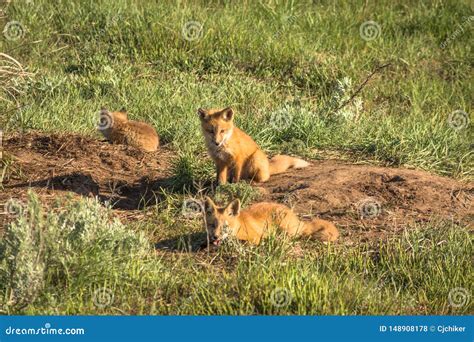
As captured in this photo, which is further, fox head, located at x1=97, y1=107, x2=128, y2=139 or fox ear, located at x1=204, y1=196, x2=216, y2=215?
fox head, located at x1=97, y1=107, x2=128, y2=139

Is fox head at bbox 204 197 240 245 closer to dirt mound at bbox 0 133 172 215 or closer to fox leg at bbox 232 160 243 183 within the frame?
dirt mound at bbox 0 133 172 215

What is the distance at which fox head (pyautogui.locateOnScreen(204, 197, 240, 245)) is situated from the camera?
7449 mm

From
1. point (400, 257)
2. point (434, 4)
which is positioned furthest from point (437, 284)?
point (434, 4)

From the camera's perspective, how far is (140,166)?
964 cm

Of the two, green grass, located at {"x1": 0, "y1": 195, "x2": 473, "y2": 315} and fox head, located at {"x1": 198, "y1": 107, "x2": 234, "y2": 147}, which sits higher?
fox head, located at {"x1": 198, "y1": 107, "x2": 234, "y2": 147}

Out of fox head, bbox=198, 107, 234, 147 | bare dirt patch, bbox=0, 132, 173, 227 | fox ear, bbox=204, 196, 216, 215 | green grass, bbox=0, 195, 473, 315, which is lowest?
bare dirt patch, bbox=0, 132, 173, 227

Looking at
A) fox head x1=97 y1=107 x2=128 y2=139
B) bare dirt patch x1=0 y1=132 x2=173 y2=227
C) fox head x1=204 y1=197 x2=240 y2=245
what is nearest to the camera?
fox head x1=204 y1=197 x2=240 y2=245

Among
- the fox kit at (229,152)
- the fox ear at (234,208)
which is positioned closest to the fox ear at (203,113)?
the fox kit at (229,152)

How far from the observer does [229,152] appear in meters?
9.23

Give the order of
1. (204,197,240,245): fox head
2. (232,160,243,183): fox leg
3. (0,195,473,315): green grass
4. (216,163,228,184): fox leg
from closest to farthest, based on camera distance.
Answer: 1. (0,195,473,315): green grass
2. (204,197,240,245): fox head
3. (216,163,228,184): fox leg
4. (232,160,243,183): fox leg

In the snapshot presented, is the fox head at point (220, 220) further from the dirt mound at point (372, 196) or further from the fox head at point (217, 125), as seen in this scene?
the fox head at point (217, 125)

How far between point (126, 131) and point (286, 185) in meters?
2.40

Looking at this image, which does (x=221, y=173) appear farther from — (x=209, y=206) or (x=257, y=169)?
(x=209, y=206)

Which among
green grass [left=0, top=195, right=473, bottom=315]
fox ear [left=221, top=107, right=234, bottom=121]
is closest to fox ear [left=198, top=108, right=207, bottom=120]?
fox ear [left=221, top=107, right=234, bottom=121]
